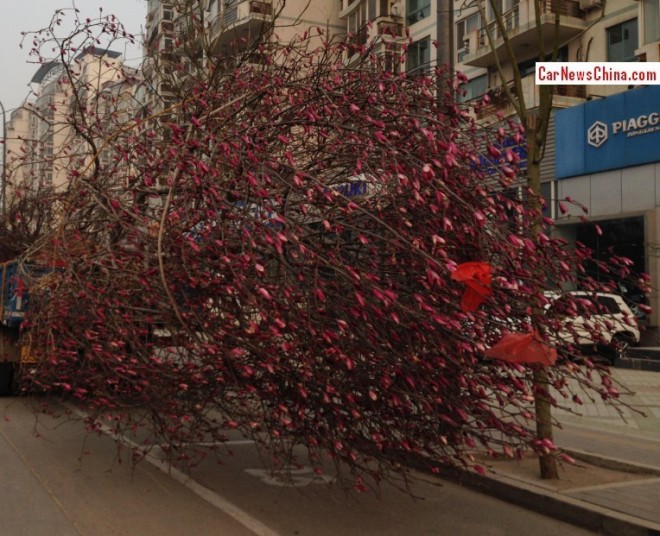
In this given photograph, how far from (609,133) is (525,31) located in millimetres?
5439

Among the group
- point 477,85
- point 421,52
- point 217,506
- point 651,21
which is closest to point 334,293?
point 217,506

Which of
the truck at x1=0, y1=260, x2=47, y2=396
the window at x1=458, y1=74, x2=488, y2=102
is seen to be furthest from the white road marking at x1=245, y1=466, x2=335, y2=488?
the window at x1=458, y1=74, x2=488, y2=102

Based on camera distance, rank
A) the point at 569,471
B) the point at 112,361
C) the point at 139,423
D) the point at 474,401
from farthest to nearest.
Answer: the point at 569,471 < the point at 139,423 < the point at 112,361 < the point at 474,401

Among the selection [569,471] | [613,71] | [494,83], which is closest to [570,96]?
[494,83]

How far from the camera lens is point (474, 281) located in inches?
180

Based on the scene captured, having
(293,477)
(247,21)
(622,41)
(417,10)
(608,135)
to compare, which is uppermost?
(417,10)

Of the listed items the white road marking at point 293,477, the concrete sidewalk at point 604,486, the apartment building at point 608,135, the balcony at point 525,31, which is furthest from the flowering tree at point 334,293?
the balcony at point 525,31

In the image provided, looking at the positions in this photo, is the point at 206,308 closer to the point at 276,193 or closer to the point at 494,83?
the point at 276,193

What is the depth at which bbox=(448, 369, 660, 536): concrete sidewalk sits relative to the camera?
5586 millimetres

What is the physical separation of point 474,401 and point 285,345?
1293 millimetres

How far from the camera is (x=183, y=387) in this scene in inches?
213

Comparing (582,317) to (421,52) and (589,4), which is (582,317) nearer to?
(589,4)

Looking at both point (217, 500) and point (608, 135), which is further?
point (608, 135)

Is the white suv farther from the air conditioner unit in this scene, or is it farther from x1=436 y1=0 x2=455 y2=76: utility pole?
the air conditioner unit
